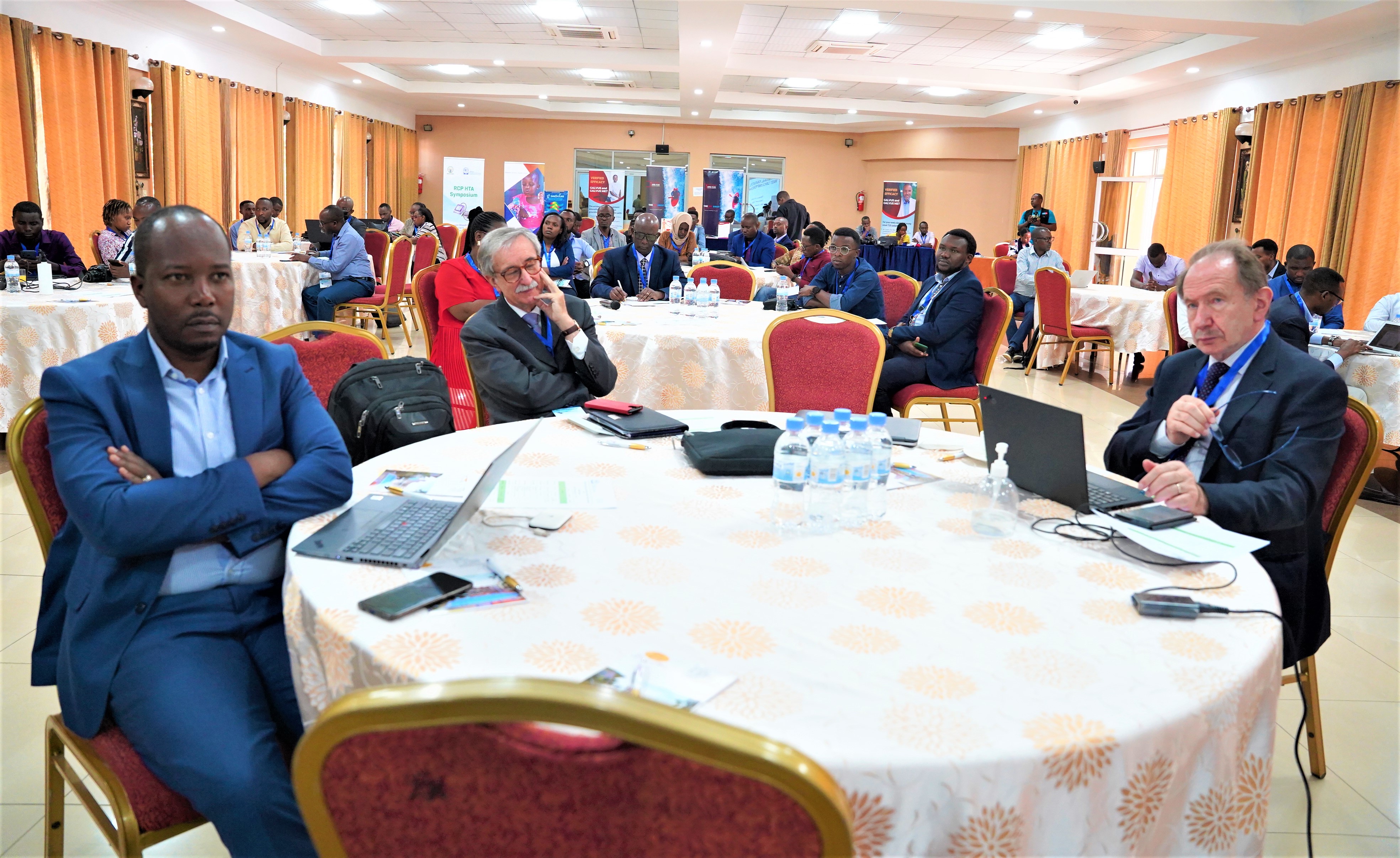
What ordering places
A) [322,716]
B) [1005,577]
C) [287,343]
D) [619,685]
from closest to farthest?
1. [322,716]
2. [619,685]
3. [1005,577]
4. [287,343]

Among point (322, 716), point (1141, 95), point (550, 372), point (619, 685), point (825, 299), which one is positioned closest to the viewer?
point (322, 716)

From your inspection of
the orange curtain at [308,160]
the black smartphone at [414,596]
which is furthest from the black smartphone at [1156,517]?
the orange curtain at [308,160]

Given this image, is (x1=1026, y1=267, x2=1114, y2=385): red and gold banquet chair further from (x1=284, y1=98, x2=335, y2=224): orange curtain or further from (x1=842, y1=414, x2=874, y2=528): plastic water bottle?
(x1=284, y1=98, x2=335, y2=224): orange curtain

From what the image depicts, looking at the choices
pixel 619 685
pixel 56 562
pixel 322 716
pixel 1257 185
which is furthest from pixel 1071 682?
pixel 1257 185

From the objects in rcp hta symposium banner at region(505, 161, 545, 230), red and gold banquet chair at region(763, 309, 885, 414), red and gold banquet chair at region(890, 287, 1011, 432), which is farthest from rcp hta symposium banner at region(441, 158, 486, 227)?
red and gold banquet chair at region(763, 309, 885, 414)

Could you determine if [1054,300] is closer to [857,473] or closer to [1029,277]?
[1029,277]

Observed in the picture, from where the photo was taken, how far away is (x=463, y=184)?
731 inches

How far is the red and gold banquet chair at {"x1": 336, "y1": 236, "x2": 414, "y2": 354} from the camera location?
304 inches

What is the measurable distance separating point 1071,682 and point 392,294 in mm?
7804

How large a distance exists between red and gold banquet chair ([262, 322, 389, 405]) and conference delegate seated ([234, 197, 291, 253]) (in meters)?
7.68

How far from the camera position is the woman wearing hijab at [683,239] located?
977cm

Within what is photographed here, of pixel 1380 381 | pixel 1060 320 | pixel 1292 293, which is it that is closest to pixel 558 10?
pixel 1060 320

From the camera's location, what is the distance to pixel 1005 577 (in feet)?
4.71

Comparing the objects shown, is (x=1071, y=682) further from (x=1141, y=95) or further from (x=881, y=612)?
(x=1141, y=95)
